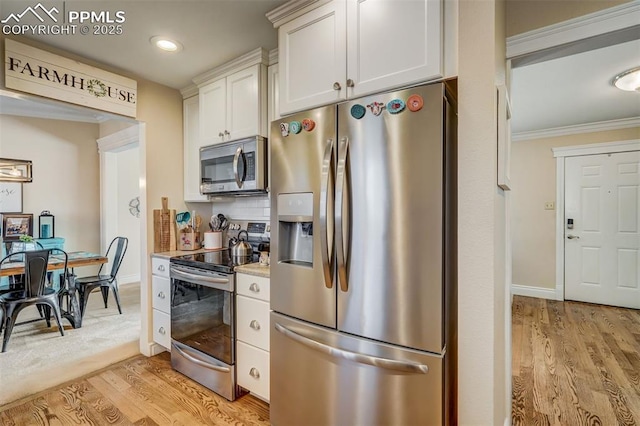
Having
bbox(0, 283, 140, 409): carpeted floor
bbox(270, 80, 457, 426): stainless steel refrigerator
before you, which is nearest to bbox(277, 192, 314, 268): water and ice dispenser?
bbox(270, 80, 457, 426): stainless steel refrigerator

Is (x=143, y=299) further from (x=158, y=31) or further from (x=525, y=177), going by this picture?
(x=525, y=177)

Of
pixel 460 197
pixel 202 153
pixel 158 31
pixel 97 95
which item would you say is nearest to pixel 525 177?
pixel 460 197

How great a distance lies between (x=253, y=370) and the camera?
76.7 inches

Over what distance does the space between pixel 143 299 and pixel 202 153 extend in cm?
139

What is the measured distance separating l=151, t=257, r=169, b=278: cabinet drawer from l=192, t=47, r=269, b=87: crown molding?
5.05 feet

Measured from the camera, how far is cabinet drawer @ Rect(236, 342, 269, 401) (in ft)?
6.23

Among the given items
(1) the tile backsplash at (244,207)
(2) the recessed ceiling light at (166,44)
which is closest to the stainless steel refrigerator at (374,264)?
(1) the tile backsplash at (244,207)

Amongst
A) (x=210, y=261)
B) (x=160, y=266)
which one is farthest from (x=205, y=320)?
(x=160, y=266)

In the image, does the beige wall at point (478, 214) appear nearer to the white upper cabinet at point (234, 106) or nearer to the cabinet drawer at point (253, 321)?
the cabinet drawer at point (253, 321)

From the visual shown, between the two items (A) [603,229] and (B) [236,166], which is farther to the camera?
(A) [603,229]

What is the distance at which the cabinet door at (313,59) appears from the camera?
60.9 inches

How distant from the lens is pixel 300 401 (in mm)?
1601

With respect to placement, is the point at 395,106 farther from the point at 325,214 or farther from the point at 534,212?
the point at 534,212

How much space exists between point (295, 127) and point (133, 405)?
2.06 meters
